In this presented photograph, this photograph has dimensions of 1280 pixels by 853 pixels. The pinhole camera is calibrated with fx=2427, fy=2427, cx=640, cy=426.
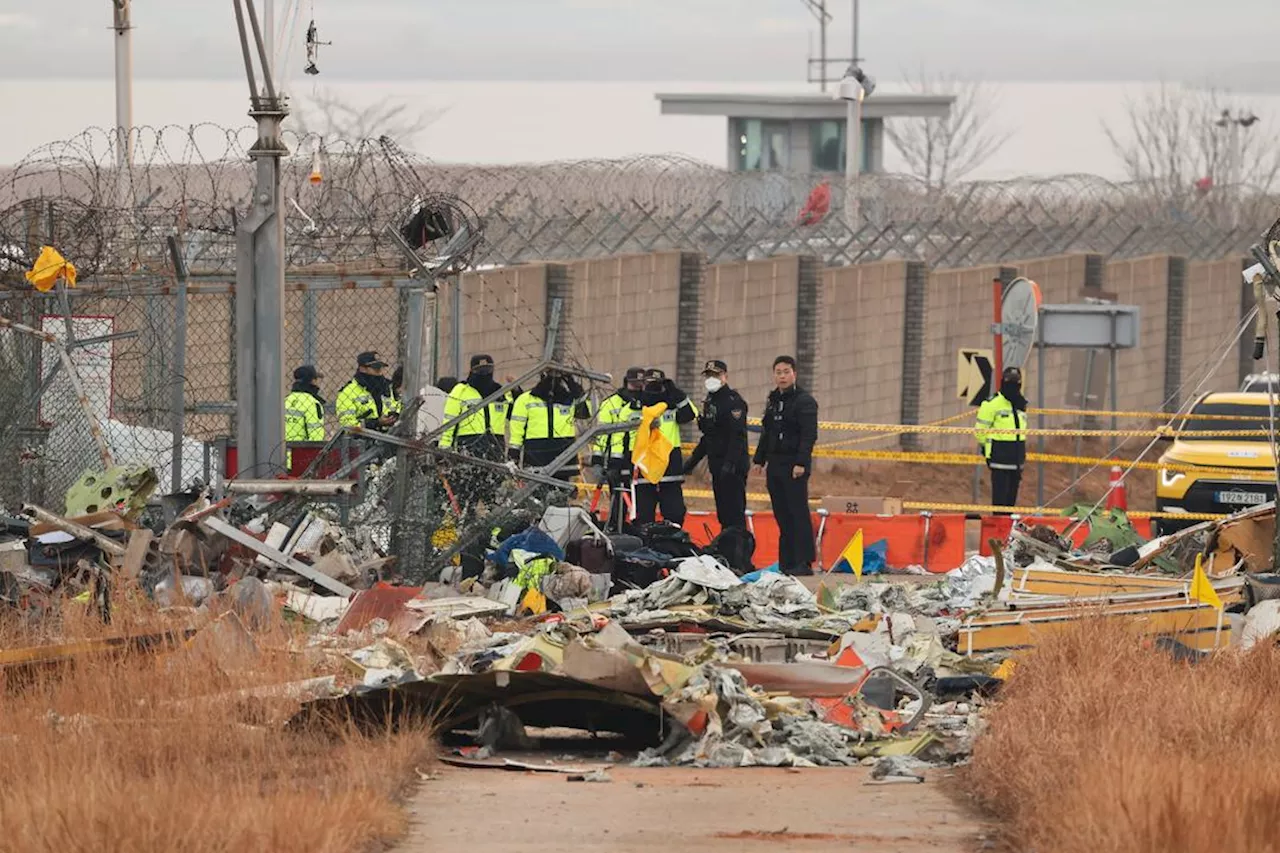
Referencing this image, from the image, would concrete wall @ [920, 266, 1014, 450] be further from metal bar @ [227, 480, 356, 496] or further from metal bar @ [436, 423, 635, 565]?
metal bar @ [227, 480, 356, 496]

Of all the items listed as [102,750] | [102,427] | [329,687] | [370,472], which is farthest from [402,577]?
[102,750]

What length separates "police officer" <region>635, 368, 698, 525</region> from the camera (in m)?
17.9

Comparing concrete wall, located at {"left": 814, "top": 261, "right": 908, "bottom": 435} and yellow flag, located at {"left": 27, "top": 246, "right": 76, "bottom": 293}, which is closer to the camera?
yellow flag, located at {"left": 27, "top": 246, "right": 76, "bottom": 293}

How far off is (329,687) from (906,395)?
948 inches

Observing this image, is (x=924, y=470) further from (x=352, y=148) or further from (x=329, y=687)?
(x=329, y=687)

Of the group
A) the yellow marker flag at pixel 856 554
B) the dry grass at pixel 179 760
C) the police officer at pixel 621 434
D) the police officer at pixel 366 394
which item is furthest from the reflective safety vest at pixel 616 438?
the dry grass at pixel 179 760

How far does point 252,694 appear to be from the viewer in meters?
9.84

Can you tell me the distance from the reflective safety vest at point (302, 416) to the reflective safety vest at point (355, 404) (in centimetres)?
21

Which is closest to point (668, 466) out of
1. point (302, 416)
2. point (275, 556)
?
point (302, 416)

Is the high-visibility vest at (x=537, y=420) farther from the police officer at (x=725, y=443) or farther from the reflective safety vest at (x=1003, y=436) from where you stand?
the reflective safety vest at (x=1003, y=436)

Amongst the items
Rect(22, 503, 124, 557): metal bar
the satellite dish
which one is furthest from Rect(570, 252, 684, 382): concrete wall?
Rect(22, 503, 124, 557): metal bar

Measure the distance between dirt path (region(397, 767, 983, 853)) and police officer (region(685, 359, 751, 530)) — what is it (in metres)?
8.56

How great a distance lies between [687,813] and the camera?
27.9 ft

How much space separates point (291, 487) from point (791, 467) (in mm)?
5385
